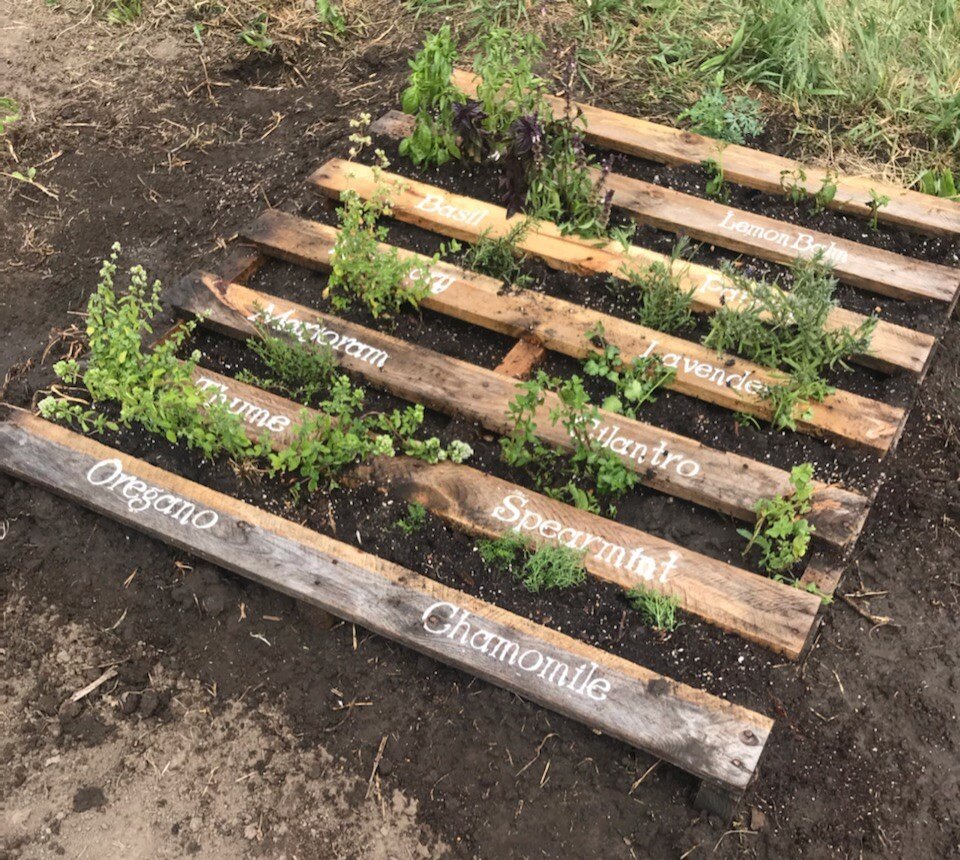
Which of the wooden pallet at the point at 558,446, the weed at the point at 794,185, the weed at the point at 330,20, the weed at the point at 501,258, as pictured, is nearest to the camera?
the wooden pallet at the point at 558,446

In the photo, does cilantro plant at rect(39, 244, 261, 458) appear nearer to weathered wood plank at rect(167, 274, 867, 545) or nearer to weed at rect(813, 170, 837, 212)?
weathered wood plank at rect(167, 274, 867, 545)

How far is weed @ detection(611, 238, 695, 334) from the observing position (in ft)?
12.2

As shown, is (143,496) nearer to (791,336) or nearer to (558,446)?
(558,446)

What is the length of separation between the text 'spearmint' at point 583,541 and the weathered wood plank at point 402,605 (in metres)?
0.28

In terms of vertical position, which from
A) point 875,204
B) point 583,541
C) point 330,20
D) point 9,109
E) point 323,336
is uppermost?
point 330,20

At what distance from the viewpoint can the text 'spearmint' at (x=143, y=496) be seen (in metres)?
3.26

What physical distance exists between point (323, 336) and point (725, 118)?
212 centimetres

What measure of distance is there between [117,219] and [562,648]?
268cm

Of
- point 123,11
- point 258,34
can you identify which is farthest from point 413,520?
point 123,11

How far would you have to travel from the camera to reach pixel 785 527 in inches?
123

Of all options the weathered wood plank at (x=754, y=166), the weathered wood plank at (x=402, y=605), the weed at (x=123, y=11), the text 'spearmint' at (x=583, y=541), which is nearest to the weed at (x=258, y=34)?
the weed at (x=123, y=11)

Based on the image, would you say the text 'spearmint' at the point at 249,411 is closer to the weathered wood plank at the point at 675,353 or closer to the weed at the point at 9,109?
the weathered wood plank at the point at 675,353

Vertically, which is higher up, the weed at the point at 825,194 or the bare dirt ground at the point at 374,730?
the weed at the point at 825,194

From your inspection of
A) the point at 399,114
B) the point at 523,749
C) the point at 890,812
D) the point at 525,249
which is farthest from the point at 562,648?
the point at 399,114
